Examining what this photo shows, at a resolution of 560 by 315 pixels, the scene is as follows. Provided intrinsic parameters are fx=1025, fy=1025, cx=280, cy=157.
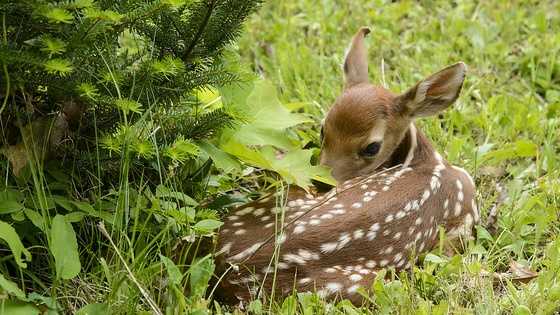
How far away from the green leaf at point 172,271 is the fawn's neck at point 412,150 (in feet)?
5.03

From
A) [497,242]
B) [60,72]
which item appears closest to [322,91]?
[497,242]

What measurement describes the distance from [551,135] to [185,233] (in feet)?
7.58

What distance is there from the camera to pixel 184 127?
404 centimetres

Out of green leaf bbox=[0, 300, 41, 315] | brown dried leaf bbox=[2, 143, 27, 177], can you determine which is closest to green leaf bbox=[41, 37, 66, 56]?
brown dried leaf bbox=[2, 143, 27, 177]

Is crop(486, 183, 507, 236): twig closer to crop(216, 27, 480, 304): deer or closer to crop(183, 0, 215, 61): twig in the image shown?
crop(216, 27, 480, 304): deer

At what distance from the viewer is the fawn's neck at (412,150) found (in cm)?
483

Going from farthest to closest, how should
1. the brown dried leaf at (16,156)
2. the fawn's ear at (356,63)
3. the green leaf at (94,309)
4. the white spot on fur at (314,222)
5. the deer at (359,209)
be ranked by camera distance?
the fawn's ear at (356,63) < the white spot on fur at (314,222) < the deer at (359,209) < the brown dried leaf at (16,156) < the green leaf at (94,309)

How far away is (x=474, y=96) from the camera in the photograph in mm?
5961

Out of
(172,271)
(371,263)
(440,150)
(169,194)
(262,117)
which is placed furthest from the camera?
(440,150)

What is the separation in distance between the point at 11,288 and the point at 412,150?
2.16 meters

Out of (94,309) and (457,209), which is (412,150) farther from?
(94,309)

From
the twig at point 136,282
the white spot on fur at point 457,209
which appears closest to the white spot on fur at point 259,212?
the twig at point 136,282

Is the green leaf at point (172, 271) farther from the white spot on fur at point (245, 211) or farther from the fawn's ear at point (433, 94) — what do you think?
the fawn's ear at point (433, 94)

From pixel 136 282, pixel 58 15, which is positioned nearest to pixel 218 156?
pixel 136 282
